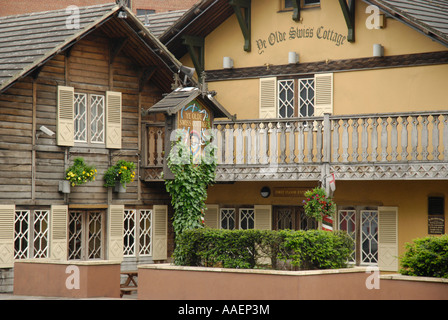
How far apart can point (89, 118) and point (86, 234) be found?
112 inches

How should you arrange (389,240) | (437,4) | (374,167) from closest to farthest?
(374,167), (389,240), (437,4)

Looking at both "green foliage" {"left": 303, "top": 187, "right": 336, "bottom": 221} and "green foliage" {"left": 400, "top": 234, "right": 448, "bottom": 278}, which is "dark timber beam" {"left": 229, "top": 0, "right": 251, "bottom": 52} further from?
"green foliage" {"left": 400, "top": 234, "right": 448, "bottom": 278}

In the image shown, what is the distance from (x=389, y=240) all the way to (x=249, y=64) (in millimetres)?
5992

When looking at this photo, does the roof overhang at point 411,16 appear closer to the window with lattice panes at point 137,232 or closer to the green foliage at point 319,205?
the green foliage at point 319,205

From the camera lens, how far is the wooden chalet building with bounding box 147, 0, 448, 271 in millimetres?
19266

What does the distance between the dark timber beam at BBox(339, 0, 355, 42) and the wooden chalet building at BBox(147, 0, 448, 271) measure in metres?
0.03

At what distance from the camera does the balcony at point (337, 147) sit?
1845cm

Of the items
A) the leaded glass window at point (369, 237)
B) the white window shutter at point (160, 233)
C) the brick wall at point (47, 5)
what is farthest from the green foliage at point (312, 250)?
the brick wall at point (47, 5)

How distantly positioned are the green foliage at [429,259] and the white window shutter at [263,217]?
7397 mm

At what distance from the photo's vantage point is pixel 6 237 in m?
19.4

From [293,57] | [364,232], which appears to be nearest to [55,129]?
[293,57]

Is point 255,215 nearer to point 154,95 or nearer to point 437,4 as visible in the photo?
point 154,95

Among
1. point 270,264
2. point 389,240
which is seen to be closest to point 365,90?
point 389,240

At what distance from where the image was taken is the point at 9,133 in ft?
65.0
